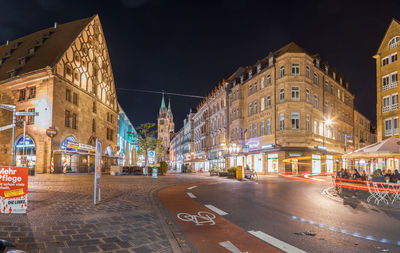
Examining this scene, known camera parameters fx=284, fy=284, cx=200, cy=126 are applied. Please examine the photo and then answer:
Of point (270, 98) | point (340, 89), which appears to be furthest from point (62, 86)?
point (340, 89)

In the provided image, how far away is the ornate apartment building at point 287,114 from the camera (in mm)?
36375

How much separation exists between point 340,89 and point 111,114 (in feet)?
133

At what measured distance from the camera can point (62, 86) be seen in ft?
114

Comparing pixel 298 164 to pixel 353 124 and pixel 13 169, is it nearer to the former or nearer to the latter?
pixel 353 124

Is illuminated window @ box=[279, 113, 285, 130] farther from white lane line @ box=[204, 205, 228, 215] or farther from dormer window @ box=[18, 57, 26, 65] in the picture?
dormer window @ box=[18, 57, 26, 65]

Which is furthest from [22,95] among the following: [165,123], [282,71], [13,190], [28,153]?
[165,123]

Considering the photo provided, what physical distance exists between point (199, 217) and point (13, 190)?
195 inches

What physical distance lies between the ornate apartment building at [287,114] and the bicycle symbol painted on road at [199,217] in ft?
72.2

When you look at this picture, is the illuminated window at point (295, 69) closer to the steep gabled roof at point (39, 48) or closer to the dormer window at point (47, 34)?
the steep gabled roof at point (39, 48)

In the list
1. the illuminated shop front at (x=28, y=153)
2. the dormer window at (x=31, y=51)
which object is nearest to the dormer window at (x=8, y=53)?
the dormer window at (x=31, y=51)

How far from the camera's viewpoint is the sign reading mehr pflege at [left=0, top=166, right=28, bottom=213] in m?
7.27

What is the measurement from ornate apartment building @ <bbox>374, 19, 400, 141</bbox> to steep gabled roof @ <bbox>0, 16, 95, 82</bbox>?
38.5 metres

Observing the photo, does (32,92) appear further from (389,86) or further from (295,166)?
(389,86)

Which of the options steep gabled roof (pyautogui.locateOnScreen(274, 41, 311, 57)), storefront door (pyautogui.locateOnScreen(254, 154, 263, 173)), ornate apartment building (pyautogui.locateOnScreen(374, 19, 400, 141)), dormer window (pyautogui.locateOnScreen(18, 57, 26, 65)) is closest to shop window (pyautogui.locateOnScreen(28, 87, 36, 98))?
dormer window (pyautogui.locateOnScreen(18, 57, 26, 65))
